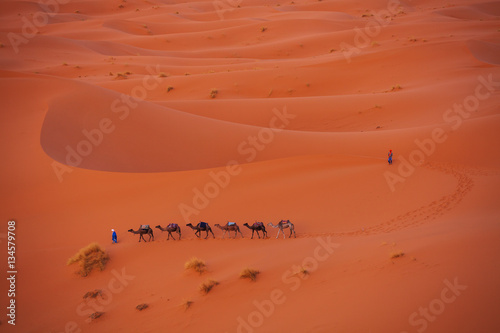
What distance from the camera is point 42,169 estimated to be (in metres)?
12.3

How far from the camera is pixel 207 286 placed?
7.23 metres

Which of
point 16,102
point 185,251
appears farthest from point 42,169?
point 185,251

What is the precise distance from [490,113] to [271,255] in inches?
541

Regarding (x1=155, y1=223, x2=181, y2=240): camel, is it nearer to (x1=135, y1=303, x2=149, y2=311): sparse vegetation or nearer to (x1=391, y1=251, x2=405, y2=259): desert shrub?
(x1=135, y1=303, x2=149, y2=311): sparse vegetation

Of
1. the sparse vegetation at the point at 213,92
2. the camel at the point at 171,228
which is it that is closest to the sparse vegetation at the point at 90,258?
the camel at the point at 171,228

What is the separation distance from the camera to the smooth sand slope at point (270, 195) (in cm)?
623

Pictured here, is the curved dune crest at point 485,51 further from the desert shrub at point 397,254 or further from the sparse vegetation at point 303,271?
the sparse vegetation at point 303,271

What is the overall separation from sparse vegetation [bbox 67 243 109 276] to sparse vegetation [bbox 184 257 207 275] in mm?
2341

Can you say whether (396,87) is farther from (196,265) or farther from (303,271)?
(196,265)

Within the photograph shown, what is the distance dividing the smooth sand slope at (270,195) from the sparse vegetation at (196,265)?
210 millimetres

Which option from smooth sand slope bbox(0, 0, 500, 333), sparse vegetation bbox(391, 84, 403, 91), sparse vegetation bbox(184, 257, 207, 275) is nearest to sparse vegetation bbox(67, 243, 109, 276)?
smooth sand slope bbox(0, 0, 500, 333)

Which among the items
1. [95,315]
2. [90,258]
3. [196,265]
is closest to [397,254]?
[196,265]

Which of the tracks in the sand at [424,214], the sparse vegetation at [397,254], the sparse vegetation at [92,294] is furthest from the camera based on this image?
the tracks in the sand at [424,214]

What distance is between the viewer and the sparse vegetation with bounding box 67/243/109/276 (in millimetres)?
8672
